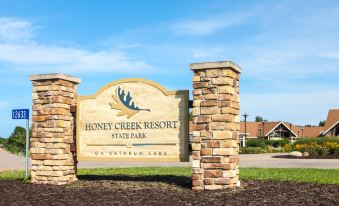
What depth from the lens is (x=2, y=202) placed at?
9195mm

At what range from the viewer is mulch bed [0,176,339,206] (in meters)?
8.77

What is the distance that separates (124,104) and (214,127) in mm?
2674

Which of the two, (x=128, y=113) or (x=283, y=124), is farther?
(x=283, y=124)

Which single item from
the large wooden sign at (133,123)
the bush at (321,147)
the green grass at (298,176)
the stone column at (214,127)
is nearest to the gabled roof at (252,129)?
the bush at (321,147)

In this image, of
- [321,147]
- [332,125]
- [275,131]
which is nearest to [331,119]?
[332,125]

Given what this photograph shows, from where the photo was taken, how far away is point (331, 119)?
56031 mm

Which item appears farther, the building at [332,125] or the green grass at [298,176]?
the building at [332,125]

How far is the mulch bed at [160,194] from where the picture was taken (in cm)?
877

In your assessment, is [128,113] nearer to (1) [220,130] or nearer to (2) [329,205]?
(1) [220,130]

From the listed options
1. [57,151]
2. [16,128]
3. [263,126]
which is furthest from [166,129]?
[263,126]

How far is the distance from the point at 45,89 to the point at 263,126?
193ft

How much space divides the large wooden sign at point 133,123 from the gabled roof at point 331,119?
48.0 m

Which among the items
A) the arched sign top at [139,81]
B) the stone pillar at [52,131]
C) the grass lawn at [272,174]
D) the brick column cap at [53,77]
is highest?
the brick column cap at [53,77]

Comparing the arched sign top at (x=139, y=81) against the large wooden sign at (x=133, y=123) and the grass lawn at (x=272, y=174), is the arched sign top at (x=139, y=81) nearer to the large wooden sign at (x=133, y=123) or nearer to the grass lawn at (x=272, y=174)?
the large wooden sign at (x=133, y=123)
